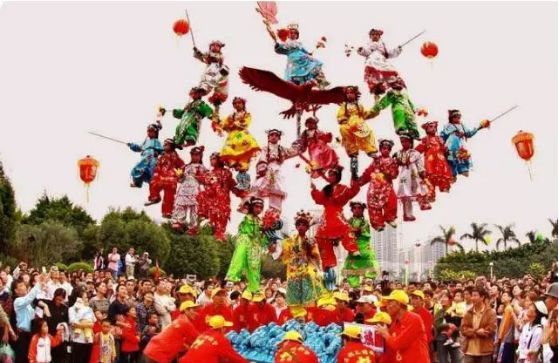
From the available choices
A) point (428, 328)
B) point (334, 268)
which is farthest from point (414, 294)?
point (334, 268)

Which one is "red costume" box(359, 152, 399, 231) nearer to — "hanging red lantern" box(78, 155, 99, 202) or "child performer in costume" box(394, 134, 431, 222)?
"child performer in costume" box(394, 134, 431, 222)

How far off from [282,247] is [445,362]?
321 cm

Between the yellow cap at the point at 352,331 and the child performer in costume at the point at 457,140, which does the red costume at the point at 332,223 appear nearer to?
the child performer in costume at the point at 457,140

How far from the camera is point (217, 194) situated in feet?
40.0

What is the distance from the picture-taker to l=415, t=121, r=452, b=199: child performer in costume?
12.3 m

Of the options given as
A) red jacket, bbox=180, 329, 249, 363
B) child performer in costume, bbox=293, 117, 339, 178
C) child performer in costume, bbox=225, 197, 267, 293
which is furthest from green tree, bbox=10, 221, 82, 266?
red jacket, bbox=180, 329, 249, 363

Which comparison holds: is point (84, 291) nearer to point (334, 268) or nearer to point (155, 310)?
point (155, 310)

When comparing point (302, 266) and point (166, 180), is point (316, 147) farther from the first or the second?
point (166, 180)

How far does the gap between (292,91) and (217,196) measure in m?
1.87

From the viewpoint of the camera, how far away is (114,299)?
1275 cm

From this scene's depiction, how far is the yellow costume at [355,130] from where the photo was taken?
11992mm

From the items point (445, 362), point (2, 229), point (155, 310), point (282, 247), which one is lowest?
point (445, 362)

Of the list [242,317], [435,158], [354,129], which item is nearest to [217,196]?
[242,317]

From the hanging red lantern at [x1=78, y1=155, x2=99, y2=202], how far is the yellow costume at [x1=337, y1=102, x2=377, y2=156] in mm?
3890
